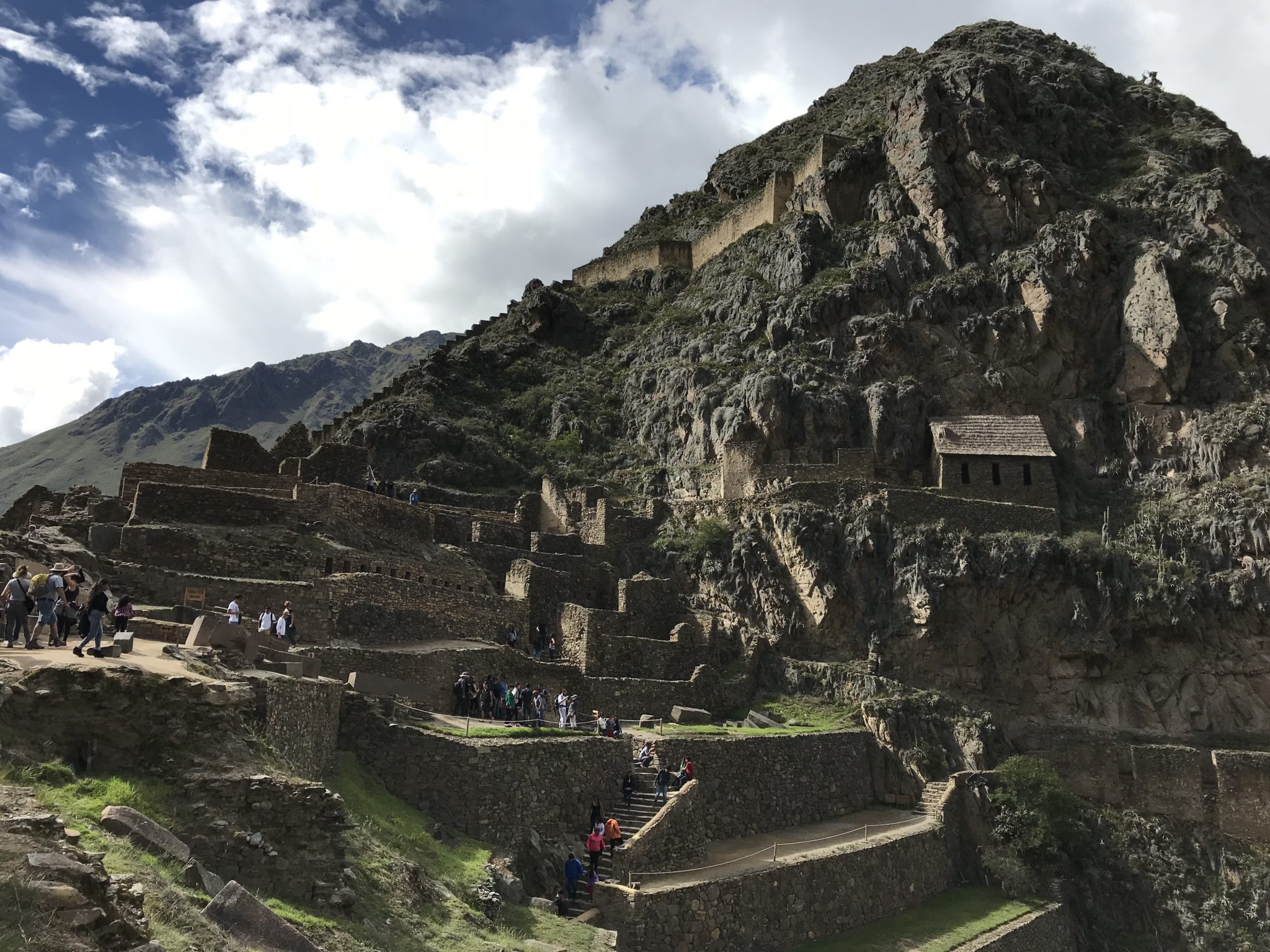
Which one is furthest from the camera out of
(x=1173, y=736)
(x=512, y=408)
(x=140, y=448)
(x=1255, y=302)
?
(x=140, y=448)

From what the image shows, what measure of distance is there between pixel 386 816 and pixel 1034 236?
4030 centimetres

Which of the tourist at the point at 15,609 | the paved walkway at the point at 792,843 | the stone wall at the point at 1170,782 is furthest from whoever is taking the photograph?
the stone wall at the point at 1170,782

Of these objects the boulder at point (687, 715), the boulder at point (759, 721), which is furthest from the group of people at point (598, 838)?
the boulder at point (759, 721)

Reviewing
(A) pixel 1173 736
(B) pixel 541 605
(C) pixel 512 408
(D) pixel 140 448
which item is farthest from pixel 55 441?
(A) pixel 1173 736

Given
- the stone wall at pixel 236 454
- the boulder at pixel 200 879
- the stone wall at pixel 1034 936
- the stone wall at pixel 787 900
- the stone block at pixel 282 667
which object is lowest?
the stone wall at pixel 1034 936

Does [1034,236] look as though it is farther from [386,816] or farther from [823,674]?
[386,816]

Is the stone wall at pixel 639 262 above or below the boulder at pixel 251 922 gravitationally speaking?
above

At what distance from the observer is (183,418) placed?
98.9 meters

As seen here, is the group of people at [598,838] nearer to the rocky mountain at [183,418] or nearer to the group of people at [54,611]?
the group of people at [54,611]

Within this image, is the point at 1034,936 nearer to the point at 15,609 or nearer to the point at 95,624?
the point at 95,624

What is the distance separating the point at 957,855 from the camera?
28.5 metres

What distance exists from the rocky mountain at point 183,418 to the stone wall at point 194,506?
50.9 m

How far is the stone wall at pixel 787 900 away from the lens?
1862 cm

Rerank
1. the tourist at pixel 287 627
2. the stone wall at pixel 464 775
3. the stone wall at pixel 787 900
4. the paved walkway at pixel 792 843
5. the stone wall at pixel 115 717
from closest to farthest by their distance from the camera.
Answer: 1. the stone wall at pixel 115 717
2. the stone wall at pixel 464 775
3. the stone wall at pixel 787 900
4. the paved walkway at pixel 792 843
5. the tourist at pixel 287 627
